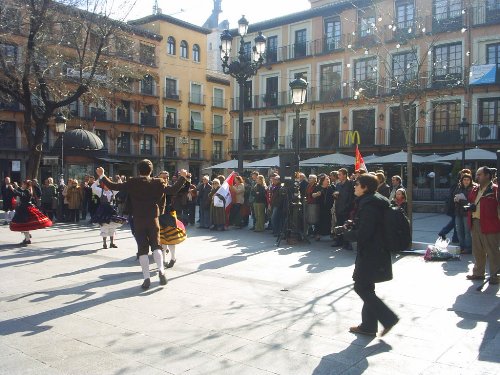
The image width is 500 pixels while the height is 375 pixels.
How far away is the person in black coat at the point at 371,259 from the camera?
4.72 meters

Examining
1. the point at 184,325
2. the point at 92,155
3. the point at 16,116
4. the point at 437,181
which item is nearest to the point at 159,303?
the point at 184,325

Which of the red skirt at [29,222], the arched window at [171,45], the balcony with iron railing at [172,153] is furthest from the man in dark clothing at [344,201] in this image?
the arched window at [171,45]

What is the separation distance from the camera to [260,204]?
13.6 m

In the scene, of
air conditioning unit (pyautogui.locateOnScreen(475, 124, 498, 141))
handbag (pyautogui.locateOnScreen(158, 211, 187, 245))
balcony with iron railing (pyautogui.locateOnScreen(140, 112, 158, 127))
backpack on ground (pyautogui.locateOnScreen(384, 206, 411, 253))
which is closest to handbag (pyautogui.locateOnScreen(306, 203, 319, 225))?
handbag (pyautogui.locateOnScreen(158, 211, 187, 245))

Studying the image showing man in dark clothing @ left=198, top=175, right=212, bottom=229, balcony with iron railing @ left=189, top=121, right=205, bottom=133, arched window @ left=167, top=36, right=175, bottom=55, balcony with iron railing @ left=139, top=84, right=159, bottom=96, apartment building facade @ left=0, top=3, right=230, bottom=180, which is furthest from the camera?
balcony with iron railing @ left=189, top=121, right=205, bottom=133

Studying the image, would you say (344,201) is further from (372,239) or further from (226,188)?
(372,239)

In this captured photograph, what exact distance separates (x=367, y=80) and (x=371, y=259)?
67.6 ft

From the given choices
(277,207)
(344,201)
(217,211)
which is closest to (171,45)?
(217,211)

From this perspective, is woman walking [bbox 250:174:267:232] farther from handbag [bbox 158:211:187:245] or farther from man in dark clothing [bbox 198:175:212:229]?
handbag [bbox 158:211:187:245]

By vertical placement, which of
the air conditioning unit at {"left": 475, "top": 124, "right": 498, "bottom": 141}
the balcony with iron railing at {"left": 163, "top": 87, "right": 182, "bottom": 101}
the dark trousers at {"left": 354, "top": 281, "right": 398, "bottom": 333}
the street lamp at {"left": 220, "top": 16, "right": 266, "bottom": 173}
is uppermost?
the balcony with iron railing at {"left": 163, "top": 87, "right": 182, "bottom": 101}

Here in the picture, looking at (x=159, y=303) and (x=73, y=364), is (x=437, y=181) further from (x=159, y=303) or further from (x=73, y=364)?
(x=73, y=364)

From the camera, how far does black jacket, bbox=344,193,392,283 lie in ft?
15.5

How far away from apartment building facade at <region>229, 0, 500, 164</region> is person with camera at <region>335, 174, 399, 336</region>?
18748mm

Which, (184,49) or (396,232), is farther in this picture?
(184,49)
